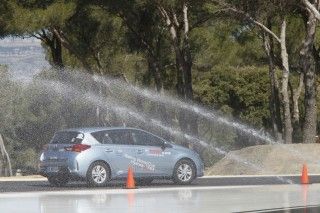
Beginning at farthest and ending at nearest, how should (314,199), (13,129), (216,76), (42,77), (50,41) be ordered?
1. (216,76)
2. (13,129)
3. (42,77)
4. (50,41)
5. (314,199)

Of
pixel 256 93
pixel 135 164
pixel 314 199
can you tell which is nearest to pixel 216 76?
pixel 256 93

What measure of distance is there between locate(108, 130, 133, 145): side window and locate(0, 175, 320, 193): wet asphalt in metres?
1.14

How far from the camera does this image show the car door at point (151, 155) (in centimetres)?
2620

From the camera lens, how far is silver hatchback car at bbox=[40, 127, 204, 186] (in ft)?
82.8

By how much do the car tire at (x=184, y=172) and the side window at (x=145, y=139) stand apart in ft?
2.49

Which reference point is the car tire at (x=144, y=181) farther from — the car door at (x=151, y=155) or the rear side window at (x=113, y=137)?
the rear side window at (x=113, y=137)

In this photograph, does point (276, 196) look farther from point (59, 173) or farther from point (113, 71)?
point (113, 71)

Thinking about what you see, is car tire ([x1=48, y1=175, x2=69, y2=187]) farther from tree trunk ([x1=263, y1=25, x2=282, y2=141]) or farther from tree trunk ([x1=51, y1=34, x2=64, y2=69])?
tree trunk ([x1=51, y1=34, x2=64, y2=69])

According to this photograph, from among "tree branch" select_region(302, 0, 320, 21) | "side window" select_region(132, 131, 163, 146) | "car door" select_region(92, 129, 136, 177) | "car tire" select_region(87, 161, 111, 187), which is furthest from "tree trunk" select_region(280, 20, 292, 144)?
"car tire" select_region(87, 161, 111, 187)

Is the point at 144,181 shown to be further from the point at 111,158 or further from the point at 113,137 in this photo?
the point at 111,158

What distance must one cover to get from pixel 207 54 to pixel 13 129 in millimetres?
14800

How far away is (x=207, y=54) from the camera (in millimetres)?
64125

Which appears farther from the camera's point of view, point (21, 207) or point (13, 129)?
point (13, 129)

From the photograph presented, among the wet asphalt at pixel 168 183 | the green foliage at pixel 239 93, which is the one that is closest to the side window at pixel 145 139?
the wet asphalt at pixel 168 183
